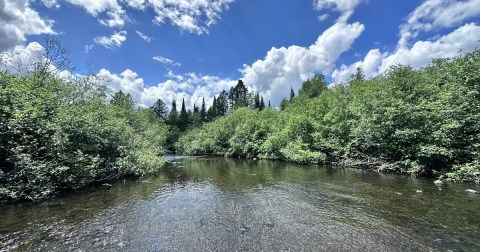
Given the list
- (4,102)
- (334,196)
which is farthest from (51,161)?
(334,196)

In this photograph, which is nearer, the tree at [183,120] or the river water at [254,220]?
the river water at [254,220]

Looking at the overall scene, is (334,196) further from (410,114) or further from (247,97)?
(247,97)

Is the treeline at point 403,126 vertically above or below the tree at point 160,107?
below

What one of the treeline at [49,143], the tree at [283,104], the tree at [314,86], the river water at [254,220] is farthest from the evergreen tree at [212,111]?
the river water at [254,220]

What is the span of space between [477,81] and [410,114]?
17.0 ft

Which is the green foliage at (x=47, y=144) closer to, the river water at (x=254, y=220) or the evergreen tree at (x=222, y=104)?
the river water at (x=254, y=220)

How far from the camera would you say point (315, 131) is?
38.1 meters

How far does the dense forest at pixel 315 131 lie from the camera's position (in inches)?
578

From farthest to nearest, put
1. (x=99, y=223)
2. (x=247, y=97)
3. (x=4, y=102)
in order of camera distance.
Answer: (x=247, y=97) < (x=4, y=102) < (x=99, y=223)

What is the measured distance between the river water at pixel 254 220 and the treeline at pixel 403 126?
4.29 metres

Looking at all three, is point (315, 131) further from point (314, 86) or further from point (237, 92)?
point (237, 92)

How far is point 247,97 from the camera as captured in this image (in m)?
109

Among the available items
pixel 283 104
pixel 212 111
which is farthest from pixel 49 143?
pixel 212 111

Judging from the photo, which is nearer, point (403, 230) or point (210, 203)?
point (403, 230)
